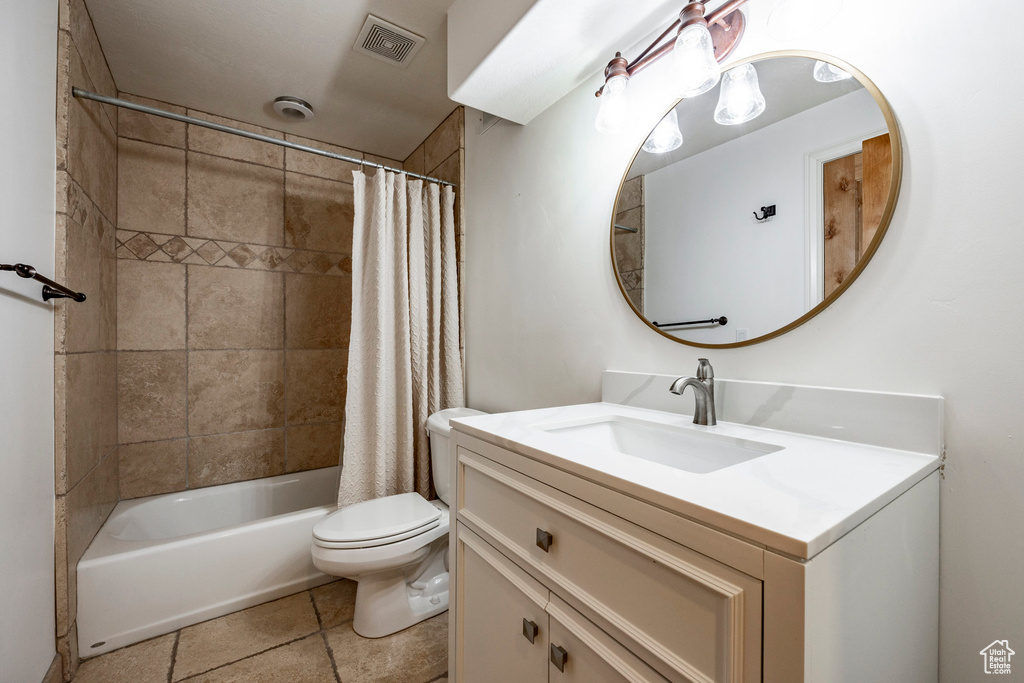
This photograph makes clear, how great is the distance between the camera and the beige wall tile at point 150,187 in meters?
2.03

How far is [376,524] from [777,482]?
1305 mm

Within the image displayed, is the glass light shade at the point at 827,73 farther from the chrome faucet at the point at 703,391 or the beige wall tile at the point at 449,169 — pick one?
the beige wall tile at the point at 449,169

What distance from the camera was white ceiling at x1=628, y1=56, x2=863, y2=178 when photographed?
894mm

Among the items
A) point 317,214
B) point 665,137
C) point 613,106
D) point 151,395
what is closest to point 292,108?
point 317,214

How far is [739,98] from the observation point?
1014mm

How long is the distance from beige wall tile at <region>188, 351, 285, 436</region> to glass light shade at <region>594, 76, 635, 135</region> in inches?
82.4

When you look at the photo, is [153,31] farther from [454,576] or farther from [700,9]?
[454,576]

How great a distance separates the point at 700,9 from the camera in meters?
0.91

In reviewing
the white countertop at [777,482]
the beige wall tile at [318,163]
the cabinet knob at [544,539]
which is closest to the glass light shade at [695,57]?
the white countertop at [777,482]

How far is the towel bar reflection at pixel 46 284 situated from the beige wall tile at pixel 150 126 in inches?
48.3

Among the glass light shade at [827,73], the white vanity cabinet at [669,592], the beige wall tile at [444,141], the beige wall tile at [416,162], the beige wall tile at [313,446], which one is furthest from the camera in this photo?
the beige wall tile at [416,162]

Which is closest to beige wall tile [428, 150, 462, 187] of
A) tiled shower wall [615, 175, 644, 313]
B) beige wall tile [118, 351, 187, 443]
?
tiled shower wall [615, 175, 644, 313]

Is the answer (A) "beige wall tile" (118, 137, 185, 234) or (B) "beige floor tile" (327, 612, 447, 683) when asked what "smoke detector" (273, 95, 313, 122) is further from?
(B) "beige floor tile" (327, 612, 447, 683)

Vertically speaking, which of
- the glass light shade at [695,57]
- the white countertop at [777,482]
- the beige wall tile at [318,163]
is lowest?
the white countertop at [777,482]
